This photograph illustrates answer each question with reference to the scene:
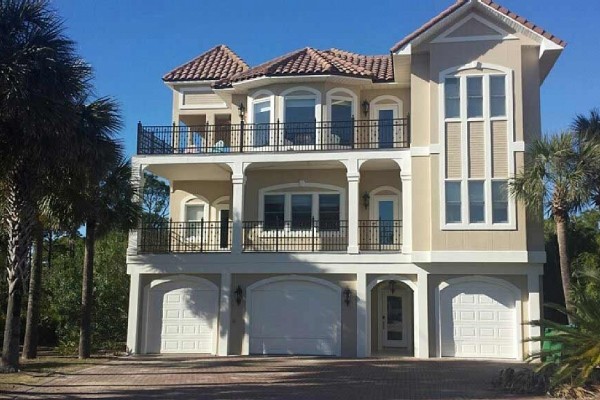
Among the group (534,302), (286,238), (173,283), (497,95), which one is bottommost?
(534,302)

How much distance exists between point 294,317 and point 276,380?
242 inches

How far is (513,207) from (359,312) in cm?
568

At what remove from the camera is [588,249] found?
27.7 metres

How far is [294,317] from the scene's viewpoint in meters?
22.0

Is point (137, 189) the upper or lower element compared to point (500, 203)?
upper

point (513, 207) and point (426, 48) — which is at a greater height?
point (426, 48)

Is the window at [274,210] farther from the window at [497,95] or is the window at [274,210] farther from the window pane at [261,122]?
the window at [497,95]

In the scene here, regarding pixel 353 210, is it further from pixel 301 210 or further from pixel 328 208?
pixel 301 210

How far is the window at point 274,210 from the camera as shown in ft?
79.0

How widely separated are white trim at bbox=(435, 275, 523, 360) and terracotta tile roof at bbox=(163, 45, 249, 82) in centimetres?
1167

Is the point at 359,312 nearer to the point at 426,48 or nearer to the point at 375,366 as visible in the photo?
the point at 375,366

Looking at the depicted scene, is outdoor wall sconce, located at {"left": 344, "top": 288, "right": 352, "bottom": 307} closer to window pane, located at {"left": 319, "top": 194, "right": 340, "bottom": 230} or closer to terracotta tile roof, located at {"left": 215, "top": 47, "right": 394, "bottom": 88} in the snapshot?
window pane, located at {"left": 319, "top": 194, "right": 340, "bottom": 230}

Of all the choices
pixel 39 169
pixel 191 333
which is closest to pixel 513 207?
pixel 191 333

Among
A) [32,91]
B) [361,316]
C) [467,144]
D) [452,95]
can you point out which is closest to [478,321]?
[361,316]
